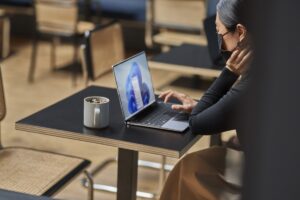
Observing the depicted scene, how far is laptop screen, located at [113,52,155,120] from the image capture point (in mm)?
1844

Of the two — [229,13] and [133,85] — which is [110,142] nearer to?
[133,85]

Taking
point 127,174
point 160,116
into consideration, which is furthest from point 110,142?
point 160,116

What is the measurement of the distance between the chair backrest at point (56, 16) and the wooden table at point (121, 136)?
2.91 meters

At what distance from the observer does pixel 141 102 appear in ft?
6.48

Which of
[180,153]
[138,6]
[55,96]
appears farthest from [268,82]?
[138,6]

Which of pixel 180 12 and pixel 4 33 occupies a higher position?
pixel 180 12

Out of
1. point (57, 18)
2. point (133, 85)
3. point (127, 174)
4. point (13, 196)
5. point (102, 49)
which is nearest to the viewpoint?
point (13, 196)

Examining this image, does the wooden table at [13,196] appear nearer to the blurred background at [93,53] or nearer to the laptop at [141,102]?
the laptop at [141,102]

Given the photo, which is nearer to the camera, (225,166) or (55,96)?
(225,166)

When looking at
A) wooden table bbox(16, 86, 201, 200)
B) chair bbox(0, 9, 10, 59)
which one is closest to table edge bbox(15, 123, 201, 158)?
wooden table bbox(16, 86, 201, 200)

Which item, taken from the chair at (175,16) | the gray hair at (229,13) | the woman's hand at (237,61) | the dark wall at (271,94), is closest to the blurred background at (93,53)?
the chair at (175,16)

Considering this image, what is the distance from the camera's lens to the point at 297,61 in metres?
0.20

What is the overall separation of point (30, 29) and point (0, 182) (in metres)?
4.70

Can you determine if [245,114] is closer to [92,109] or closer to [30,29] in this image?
[92,109]
